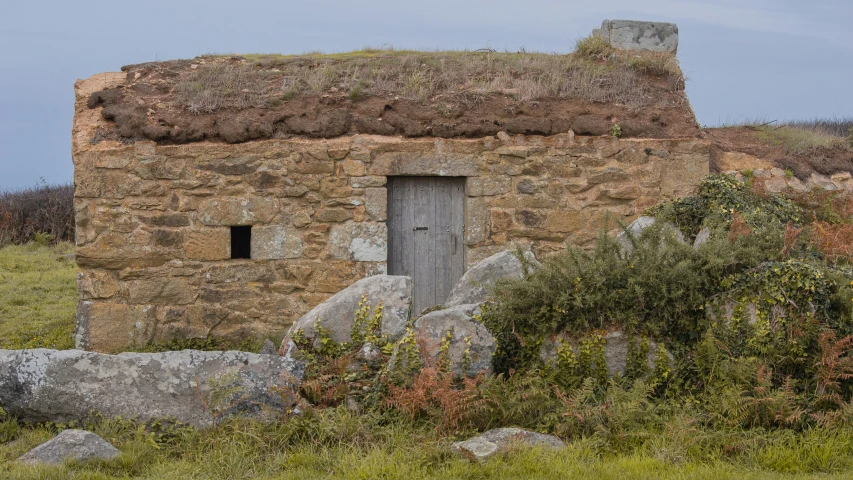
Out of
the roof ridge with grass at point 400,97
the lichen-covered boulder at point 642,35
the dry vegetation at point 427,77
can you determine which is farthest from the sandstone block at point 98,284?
the lichen-covered boulder at point 642,35

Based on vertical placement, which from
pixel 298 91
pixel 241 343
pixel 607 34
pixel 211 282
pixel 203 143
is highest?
pixel 607 34

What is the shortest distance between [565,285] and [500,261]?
107 cm

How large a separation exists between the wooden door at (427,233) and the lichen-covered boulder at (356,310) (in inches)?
113

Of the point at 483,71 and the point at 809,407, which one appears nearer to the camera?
the point at 809,407

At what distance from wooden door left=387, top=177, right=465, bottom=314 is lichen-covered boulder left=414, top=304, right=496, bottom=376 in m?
3.53

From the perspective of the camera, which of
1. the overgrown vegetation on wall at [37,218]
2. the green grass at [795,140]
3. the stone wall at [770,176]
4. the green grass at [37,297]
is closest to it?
the stone wall at [770,176]

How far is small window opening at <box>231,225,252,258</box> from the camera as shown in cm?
997

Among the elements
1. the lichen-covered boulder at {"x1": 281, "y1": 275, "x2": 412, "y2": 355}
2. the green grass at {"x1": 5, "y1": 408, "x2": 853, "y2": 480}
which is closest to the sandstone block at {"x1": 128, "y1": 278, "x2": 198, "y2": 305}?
the lichen-covered boulder at {"x1": 281, "y1": 275, "x2": 412, "y2": 355}

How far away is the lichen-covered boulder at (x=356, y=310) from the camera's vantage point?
6.71 metres

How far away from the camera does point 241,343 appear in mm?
9570

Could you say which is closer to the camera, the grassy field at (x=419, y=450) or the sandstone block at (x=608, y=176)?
the grassy field at (x=419, y=450)

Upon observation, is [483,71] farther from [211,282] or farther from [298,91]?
[211,282]

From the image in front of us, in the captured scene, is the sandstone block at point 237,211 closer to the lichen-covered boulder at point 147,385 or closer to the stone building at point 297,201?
the stone building at point 297,201

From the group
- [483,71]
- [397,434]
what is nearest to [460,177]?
[483,71]
